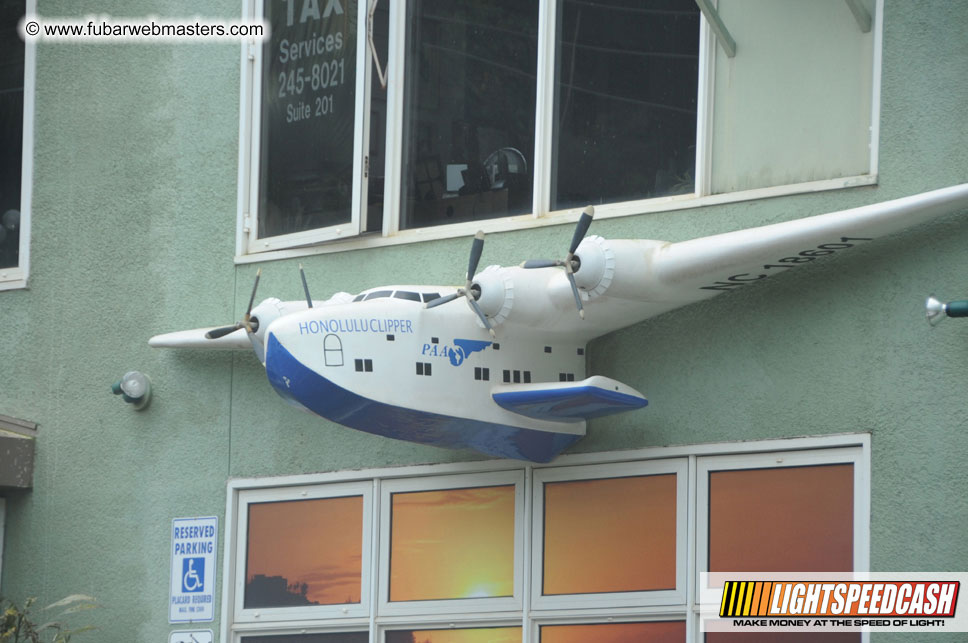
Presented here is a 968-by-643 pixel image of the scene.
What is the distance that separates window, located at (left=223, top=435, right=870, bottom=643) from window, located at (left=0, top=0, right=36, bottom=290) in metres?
2.88

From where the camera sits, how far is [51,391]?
11148 millimetres

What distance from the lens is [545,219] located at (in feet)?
30.2

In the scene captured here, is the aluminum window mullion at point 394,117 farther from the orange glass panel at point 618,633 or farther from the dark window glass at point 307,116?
the orange glass panel at point 618,633

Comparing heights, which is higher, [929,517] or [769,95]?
[769,95]

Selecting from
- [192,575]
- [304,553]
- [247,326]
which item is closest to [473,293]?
[247,326]

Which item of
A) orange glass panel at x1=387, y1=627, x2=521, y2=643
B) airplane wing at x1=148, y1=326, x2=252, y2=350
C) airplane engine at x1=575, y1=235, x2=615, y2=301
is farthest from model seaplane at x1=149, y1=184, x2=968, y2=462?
airplane wing at x1=148, y1=326, x2=252, y2=350

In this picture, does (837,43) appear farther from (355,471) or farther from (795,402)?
(355,471)

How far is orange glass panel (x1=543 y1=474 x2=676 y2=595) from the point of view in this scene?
332 inches

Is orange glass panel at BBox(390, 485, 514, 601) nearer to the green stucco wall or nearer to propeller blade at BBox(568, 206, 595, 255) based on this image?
the green stucco wall

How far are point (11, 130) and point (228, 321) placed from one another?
2.85m

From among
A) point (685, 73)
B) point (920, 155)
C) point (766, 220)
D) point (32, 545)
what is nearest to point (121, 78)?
point (32, 545)

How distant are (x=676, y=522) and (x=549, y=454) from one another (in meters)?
0.87

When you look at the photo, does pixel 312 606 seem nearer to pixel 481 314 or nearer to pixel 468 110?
pixel 481 314

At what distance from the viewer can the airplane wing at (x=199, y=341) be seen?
9.92m
